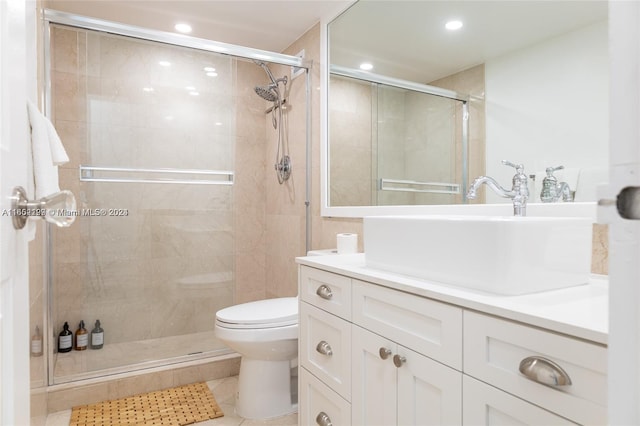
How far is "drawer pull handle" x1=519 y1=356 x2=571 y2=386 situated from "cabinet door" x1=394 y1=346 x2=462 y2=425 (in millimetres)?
170

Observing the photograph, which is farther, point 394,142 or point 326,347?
point 394,142

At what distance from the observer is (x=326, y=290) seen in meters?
1.34

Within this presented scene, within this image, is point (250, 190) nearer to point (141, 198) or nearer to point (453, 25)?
point (141, 198)

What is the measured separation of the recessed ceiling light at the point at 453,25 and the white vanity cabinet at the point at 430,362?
1.12 m

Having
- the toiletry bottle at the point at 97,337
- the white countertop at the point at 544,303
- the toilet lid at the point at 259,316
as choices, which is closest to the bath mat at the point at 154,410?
the toiletry bottle at the point at 97,337

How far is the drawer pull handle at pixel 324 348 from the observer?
1.33 m

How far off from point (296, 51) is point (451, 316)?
2389 mm

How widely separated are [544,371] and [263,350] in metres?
1.37

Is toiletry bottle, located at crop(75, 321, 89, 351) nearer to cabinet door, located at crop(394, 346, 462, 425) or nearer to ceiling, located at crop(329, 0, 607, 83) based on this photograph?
cabinet door, located at crop(394, 346, 462, 425)

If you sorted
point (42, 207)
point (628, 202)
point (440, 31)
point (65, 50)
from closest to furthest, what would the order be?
point (628, 202), point (42, 207), point (440, 31), point (65, 50)

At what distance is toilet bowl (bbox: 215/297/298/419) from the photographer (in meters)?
1.80

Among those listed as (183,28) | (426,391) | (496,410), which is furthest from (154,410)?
(183,28)

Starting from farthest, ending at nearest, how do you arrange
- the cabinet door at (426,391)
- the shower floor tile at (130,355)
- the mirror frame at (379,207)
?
the shower floor tile at (130,355) → the mirror frame at (379,207) → the cabinet door at (426,391)

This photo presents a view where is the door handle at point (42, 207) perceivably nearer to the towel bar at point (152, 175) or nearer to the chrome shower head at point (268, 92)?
the towel bar at point (152, 175)
